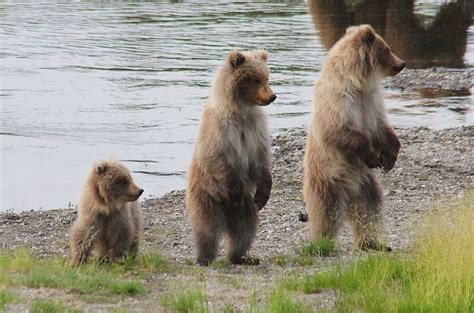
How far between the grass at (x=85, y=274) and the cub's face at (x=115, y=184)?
48cm

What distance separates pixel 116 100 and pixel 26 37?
965 centimetres

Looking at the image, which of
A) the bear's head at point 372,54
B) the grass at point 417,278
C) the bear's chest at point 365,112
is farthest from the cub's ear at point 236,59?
the grass at point 417,278

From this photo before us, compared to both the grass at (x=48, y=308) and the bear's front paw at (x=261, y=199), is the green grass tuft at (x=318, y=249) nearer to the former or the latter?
the bear's front paw at (x=261, y=199)

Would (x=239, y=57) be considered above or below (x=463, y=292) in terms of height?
above

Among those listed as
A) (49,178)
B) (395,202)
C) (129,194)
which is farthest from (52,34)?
(129,194)

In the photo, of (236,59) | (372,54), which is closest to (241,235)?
(236,59)

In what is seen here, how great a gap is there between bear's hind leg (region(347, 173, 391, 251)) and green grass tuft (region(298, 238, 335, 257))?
1.04 ft

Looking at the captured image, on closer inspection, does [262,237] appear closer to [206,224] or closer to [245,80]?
[206,224]

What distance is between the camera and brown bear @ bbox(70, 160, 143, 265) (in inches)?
312

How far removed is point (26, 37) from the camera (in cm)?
2933

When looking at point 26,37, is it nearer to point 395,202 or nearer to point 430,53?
point 430,53

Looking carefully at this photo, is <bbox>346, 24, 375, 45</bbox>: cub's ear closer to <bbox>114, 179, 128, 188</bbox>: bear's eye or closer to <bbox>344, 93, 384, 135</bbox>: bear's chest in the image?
<bbox>344, 93, 384, 135</bbox>: bear's chest

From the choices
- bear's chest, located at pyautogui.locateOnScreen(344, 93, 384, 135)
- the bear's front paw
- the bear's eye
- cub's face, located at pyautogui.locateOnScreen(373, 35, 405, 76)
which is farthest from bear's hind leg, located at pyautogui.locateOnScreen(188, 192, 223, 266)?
cub's face, located at pyautogui.locateOnScreen(373, 35, 405, 76)

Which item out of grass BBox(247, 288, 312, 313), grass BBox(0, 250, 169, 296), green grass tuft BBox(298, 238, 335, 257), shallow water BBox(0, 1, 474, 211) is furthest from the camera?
shallow water BBox(0, 1, 474, 211)
